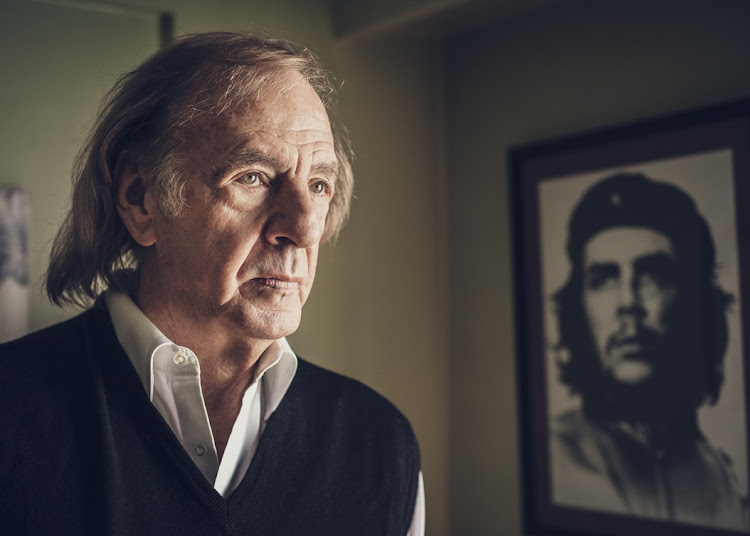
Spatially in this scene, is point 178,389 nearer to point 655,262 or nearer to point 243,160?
point 243,160

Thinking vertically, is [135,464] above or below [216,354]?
below

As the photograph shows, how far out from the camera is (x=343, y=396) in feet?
4.49

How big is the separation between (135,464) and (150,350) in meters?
0.15

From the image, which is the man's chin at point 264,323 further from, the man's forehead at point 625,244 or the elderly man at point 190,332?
the man's forehead at point 625,244

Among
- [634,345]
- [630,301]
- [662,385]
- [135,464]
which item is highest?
[630,301]

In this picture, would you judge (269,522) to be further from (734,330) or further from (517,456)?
(517,456)

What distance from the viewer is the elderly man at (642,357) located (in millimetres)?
2266

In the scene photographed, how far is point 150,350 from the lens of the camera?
1.12m

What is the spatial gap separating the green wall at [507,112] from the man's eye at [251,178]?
1.64 meters

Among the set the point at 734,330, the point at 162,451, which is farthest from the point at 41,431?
the point at 734,330

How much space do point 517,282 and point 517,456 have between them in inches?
23.2

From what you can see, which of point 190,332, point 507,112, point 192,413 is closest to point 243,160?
point 190,332

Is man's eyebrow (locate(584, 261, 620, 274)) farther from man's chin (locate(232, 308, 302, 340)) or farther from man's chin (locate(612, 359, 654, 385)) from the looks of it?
man's chin (locate(232, 308, 302, 340))

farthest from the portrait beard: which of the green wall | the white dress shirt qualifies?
the white dress shirt
